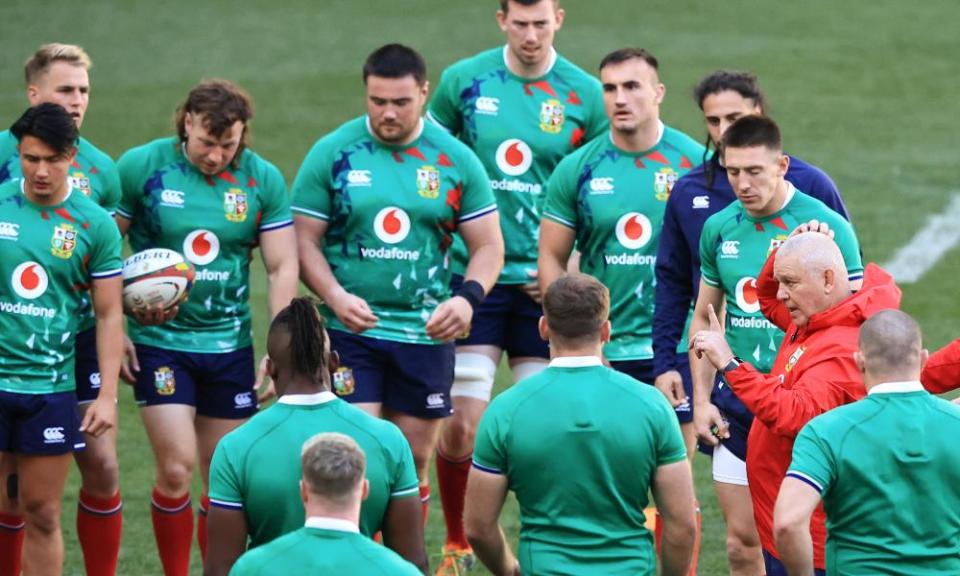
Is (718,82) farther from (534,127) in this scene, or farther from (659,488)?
(659,488)

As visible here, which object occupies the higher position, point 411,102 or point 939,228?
point 411,102

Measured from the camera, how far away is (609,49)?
2075cm

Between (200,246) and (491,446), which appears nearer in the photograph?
(491,446)

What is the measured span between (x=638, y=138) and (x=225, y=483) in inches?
140

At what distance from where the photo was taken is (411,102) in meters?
8.01

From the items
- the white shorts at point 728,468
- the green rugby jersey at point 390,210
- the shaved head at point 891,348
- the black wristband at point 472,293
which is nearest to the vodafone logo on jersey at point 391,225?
the green rugby jersey at point 390,210

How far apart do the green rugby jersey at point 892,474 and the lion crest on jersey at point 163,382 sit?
3.48 metres

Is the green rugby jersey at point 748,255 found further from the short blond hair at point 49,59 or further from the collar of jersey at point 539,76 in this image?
the short blond hair at point 49,59

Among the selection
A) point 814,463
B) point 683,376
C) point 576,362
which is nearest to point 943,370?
point 814,463

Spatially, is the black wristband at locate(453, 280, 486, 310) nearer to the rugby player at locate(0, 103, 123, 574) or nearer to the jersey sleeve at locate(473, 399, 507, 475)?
the rugby player at locate(0, 103, 123, 574)

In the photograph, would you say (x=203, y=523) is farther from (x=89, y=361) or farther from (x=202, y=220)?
(x=202, y=220)

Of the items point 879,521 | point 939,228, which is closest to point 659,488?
point 879,521

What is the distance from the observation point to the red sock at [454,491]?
8.85 metres

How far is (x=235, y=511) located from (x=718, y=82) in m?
3.36
